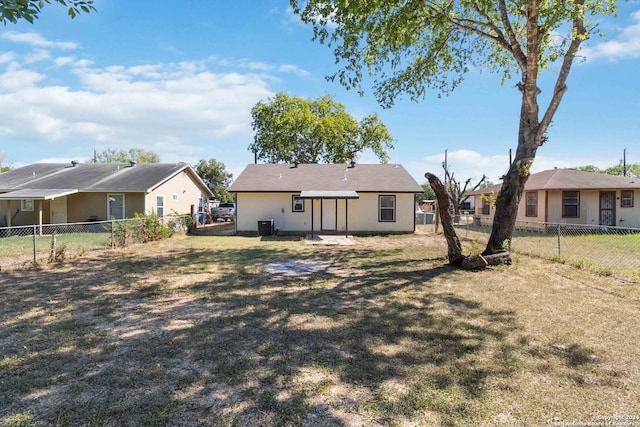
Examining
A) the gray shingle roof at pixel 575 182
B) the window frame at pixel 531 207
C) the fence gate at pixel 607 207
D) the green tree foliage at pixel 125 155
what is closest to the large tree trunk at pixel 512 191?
the gray shingle roof at pixel 575 182

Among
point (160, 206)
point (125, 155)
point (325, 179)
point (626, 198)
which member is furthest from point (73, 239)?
point (125, 155)

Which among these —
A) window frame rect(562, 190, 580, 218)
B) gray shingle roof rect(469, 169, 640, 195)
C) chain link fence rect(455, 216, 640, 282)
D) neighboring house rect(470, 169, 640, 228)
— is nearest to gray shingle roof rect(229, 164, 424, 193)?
neighboring house rect(470, 169, 640, 228)

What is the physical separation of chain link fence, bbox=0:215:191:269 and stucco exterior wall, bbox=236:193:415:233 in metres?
3.63

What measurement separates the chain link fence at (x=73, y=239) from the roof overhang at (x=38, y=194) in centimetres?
164

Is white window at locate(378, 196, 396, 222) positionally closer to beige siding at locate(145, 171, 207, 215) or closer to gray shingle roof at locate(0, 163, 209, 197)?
beige siding at locate(145, 171, 207, 215)

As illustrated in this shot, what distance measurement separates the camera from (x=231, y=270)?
876cm

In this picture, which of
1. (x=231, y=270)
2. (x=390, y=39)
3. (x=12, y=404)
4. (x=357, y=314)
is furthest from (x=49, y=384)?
(x=390, y=39)

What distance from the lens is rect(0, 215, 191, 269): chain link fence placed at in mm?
9281

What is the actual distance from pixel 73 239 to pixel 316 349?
1291cm

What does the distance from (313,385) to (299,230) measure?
1523 cm

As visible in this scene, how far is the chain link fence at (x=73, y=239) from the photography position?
9281 mm

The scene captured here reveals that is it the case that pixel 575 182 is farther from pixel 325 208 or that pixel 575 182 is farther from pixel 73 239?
pixel 73 239

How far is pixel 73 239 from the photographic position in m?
13.0

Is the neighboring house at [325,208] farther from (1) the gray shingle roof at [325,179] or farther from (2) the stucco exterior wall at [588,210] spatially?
(2) the stucco exterior wall at [588,210]
